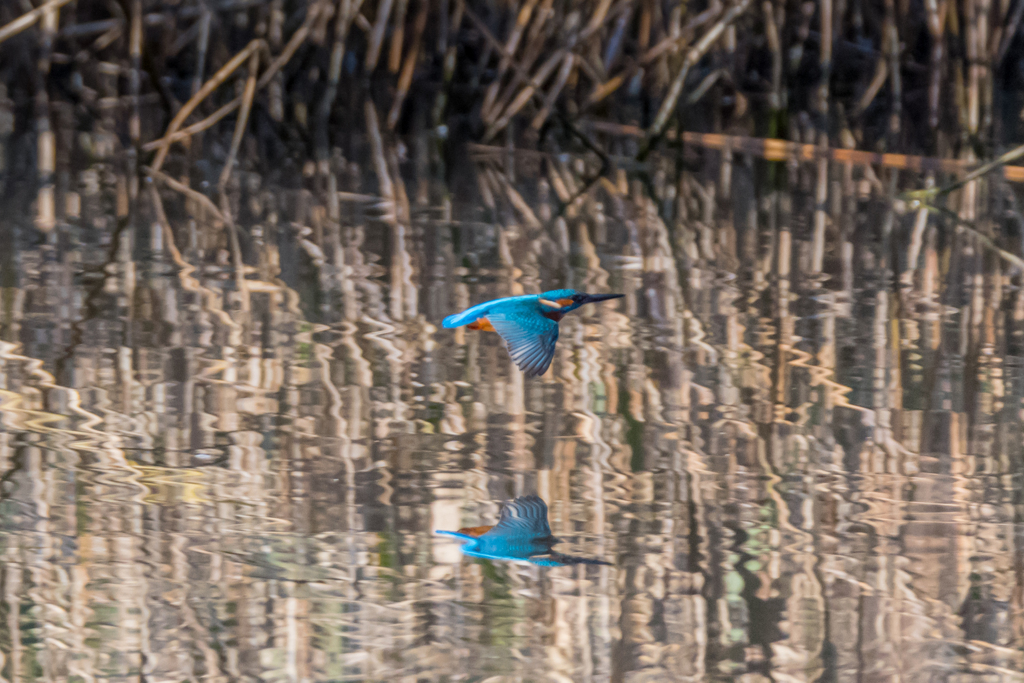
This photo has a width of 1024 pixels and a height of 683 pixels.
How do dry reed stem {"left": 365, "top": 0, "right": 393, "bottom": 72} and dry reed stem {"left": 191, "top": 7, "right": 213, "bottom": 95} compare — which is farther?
dry reed stem {"left": 365, "top": 0, "right": 393, "bottom": 72}

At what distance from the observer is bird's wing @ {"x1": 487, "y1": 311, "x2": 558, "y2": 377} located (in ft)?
8.82

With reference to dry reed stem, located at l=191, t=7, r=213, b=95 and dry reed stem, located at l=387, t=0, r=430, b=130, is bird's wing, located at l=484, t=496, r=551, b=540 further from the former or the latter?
dry reed stem, located at l=387, t=0, r=430, b=130

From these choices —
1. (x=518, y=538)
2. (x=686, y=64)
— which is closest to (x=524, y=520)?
(x=518, y=538)

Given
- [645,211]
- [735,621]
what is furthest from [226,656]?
[645,211]

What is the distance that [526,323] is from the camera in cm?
271

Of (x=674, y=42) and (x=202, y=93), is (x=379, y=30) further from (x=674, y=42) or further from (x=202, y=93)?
(x=202, y=93)

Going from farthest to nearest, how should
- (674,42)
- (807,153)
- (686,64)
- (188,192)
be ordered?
(807,153) < (674,42) < (686,64) < (188,192)

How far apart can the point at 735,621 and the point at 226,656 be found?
0.69m

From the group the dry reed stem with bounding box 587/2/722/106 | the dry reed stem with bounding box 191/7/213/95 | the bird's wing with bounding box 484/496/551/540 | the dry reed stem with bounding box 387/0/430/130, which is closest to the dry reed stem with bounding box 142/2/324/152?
the dry reed stem with bounding box 191/7/213/95

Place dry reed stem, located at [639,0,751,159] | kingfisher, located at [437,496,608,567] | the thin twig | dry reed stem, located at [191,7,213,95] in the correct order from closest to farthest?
kingfisher, located at [437,496,608,567] < the thin twig < dry reed stem, located at [639,0,751,159] < dry reed stem, located at [191,7,213,95]

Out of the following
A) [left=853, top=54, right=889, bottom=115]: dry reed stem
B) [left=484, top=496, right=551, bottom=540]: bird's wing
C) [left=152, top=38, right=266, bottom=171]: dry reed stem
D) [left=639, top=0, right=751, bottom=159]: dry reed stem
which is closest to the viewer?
[left=484, top=496, right=551, bottom=540]: bird's wing

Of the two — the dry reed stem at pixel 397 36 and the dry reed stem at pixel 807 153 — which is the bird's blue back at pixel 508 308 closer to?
the dry reed stem at pixel 807 153

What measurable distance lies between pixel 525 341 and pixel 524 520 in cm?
34

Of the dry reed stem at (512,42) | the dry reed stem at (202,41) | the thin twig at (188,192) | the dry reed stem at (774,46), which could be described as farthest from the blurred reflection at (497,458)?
the dry reed stem at (774,46)
